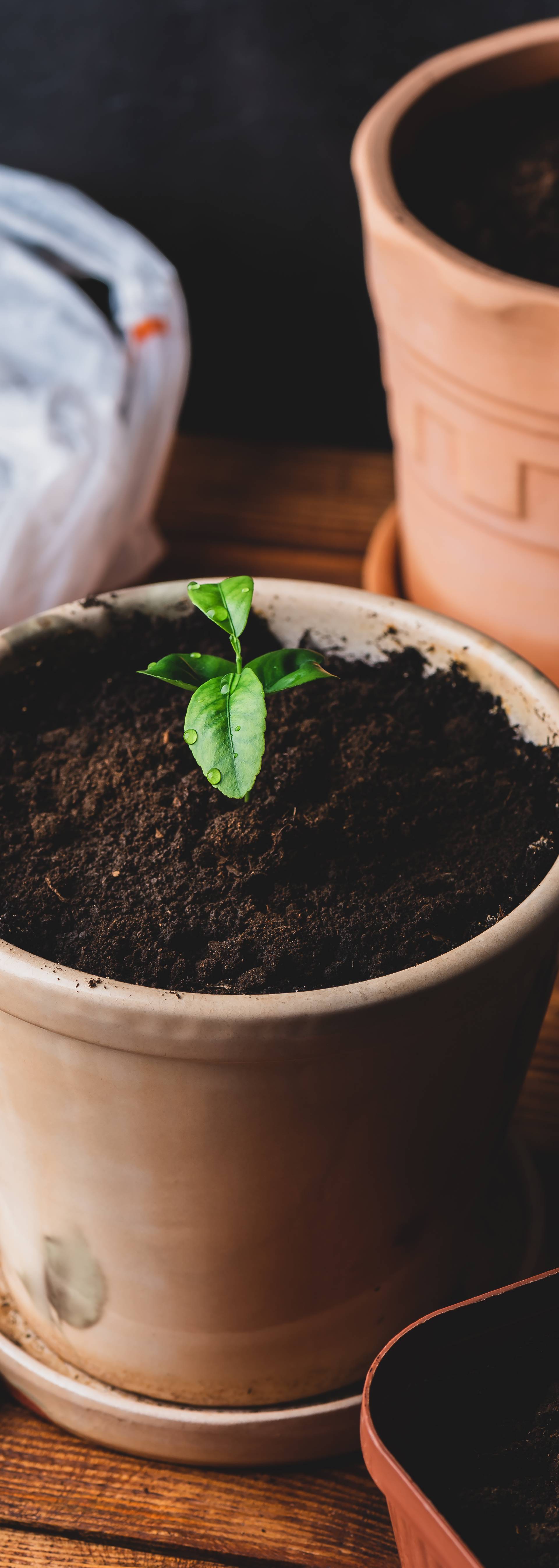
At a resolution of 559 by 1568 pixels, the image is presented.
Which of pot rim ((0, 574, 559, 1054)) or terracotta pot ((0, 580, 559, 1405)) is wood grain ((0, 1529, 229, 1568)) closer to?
terracotta pot ((0, 580, 559, 1405))

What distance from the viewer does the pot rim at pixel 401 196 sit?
73 cm

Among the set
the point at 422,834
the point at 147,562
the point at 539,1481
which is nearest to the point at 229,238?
the point at 147,562

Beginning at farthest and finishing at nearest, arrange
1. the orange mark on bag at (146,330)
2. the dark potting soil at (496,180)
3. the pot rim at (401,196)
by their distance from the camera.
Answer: the orange mark on bag at (146,330) < the dark potting soil at (496,180) < the pot rim at (401,196)

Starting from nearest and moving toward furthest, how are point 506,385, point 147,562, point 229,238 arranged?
point 506,385, point 147,562, point 229,238

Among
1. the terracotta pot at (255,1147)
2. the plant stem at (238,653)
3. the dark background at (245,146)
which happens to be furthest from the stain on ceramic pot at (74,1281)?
the dark background at (245,146)

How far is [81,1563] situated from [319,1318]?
0.16m

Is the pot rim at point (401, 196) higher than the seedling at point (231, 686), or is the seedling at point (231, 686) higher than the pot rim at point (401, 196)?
the pot rim at point (401, 196)

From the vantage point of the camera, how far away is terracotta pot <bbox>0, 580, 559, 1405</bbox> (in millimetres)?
468

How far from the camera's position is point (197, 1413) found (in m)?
0.60

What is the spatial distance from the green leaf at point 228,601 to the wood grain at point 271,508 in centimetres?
57

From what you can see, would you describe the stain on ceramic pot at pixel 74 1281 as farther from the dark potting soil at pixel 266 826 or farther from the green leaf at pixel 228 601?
the green leaf at pixel 228 601

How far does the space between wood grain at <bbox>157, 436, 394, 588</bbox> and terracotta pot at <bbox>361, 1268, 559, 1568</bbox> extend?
2.39 ft

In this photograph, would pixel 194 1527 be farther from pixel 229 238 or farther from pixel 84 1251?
pixel 229 238

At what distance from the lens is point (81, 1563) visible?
1.93ft
